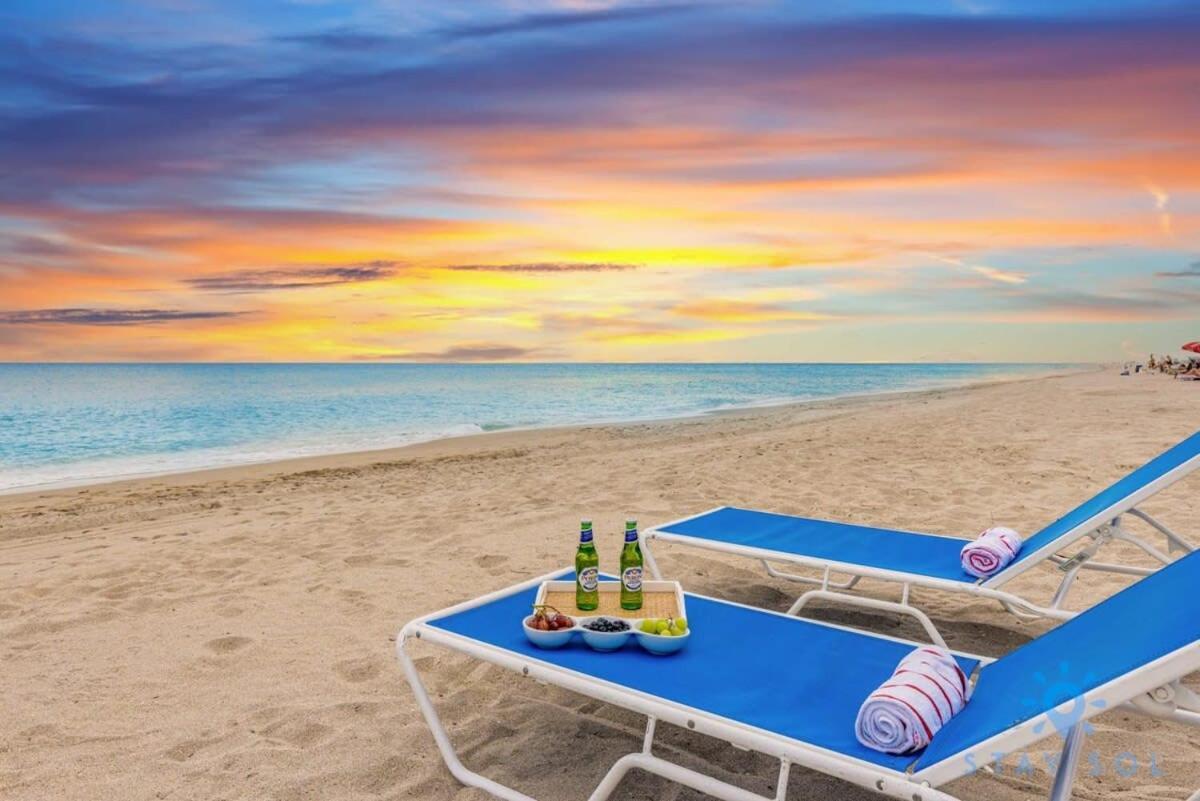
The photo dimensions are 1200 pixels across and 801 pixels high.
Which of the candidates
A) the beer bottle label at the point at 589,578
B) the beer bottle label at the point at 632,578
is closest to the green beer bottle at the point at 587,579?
the beer bottle label at the point at 589,578

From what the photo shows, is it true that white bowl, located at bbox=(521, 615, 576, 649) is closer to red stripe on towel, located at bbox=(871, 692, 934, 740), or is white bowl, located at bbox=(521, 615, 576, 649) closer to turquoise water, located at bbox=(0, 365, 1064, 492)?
red stripe on towel, located at bbox=(871, 692, 934, 740)

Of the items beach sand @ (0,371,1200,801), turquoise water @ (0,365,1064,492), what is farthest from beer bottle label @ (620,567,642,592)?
turquoise water @ (0,365,1064,492)

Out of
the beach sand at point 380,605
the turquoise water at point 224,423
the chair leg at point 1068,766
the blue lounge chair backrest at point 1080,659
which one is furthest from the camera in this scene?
the turquoise water at point 224,423

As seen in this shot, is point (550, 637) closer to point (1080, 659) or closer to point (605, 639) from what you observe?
point (605, 639)

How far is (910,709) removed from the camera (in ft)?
6.27

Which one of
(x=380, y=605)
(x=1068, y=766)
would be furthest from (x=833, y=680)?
(x=380, y=605)

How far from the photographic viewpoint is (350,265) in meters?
26.9

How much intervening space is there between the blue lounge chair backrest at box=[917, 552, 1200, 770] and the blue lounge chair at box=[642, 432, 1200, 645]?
1068 mm

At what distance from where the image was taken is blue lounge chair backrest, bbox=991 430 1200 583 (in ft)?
10.8

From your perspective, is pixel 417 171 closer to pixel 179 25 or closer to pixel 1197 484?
pixel 179 25

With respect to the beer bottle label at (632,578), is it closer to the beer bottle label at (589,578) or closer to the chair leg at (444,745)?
the beer bottle label at (589,578)

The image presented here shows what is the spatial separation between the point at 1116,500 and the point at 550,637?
8.32 feet

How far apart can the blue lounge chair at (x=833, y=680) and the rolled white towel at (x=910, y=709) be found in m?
0.03

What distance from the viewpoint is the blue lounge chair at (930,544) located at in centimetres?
329
